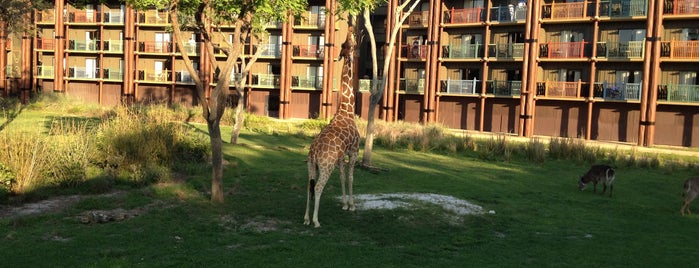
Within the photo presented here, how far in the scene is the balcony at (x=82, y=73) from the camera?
190 feet

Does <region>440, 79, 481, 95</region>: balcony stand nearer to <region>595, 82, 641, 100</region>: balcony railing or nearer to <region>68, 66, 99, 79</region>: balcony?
<region>595, 82, 641, 100</region>: balcony railing

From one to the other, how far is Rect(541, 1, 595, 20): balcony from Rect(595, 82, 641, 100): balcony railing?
16.5 ft

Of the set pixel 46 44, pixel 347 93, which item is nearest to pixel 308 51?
pixel 46 44

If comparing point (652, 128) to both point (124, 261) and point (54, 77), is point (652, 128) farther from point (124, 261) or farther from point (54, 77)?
point (54, 77)

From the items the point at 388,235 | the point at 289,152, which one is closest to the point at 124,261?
the point at 388,235

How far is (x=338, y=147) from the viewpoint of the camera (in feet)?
36.8

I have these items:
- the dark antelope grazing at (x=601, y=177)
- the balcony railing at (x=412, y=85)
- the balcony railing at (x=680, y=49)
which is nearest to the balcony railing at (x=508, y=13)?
the balcony railing at (x=412, y=85)

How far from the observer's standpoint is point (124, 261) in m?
7.83

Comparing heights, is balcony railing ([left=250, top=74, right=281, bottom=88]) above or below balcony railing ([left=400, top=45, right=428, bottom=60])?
below

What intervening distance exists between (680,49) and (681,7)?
2635mm

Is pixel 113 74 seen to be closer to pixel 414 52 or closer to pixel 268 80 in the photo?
pixel 268 80

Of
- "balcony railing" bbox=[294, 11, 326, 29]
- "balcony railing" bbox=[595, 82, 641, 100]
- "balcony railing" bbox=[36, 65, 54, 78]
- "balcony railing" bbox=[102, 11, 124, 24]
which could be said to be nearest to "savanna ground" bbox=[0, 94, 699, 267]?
"balcony railing" bbox=[595, 82, 641, 100]

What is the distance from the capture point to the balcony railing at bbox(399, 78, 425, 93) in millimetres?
48406

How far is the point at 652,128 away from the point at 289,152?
26.3 m
